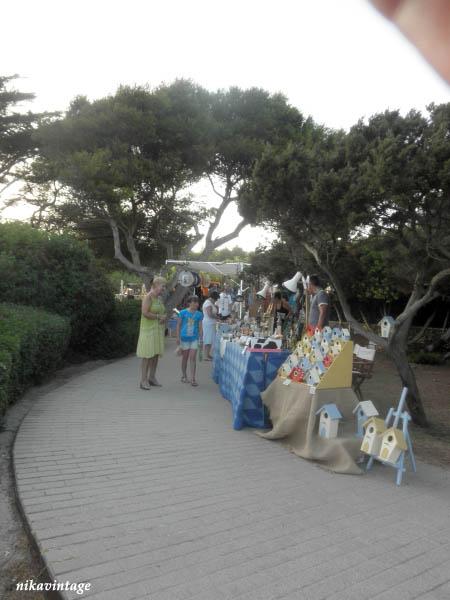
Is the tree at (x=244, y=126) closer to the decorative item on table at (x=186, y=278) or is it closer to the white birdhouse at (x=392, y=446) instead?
the decorative item on table at (x=186, y=278)

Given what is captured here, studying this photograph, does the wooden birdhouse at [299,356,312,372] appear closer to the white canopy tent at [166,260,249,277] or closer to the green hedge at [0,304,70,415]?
the green hedge at [0,304,70,415]

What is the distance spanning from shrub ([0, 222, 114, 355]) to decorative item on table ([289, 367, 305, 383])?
574 centimetres

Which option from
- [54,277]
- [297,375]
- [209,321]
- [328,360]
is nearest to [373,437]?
[328,360]

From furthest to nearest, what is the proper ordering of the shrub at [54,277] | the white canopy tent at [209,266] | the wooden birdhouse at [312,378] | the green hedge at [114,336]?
the white canopy tent at [209,266] → the green hedge at [114,336] → the shrub at [54,277] → the wooden birdhouse at [312,378]

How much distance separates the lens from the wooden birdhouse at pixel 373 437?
4.53m

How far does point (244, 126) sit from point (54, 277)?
1142 centimetres

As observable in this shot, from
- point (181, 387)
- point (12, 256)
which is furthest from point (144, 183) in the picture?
point (181, 387)

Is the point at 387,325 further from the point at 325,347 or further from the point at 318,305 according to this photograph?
the point at 325,347

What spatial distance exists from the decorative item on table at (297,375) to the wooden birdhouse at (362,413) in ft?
2.25

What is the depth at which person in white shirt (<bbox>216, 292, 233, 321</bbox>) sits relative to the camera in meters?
17.2

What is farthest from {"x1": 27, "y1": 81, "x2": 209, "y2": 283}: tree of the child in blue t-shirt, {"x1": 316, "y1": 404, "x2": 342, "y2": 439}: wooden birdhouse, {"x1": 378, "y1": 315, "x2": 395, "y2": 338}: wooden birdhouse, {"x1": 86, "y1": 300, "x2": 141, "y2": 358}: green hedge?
{"x1": 316, "y1": 404, "x2": 342, "y2": 439}: wooden birdhouse

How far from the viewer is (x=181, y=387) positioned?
28.5ft

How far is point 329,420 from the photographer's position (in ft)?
15.9

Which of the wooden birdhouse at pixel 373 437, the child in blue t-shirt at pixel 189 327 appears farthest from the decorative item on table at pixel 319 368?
the child in blue t-shirt at pixel 189 327
